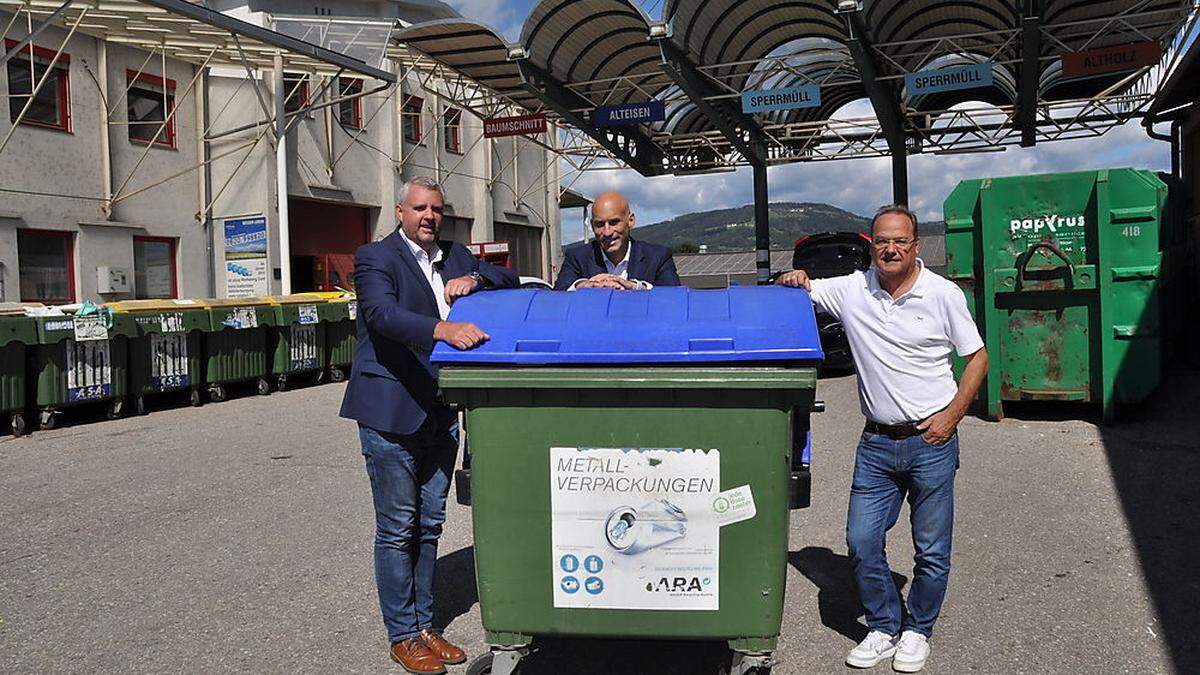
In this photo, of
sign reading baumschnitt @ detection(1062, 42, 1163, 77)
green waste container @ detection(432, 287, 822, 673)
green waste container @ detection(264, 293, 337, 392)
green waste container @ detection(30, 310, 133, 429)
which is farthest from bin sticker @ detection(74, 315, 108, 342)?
sign reading baumschnitt @ detection(1062, 42, 1163, 77)

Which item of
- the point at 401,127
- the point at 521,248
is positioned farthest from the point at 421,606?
the point at 521,248

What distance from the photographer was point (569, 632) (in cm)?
305

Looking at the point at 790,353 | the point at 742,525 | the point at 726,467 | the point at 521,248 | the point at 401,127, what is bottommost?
the point at 742,525

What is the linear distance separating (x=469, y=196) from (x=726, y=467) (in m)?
24.5

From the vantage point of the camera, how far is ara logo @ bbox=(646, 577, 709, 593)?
2.99m

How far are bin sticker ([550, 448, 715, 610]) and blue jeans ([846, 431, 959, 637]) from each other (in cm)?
83

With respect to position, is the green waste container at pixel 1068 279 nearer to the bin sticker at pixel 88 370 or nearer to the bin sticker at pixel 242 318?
the bin sticker at pixel 242 318

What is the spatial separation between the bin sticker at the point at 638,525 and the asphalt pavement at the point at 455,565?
2.48ft

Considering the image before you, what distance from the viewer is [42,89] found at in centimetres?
1496

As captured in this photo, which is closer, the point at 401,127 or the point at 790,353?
the point at 790,353

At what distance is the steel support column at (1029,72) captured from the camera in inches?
625

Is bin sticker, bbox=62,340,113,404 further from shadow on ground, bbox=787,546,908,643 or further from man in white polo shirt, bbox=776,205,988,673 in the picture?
man in white polo shirt, bbox=776,205,988,673

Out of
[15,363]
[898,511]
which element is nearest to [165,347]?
[15,363]

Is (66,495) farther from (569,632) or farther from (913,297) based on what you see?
(913,297)
